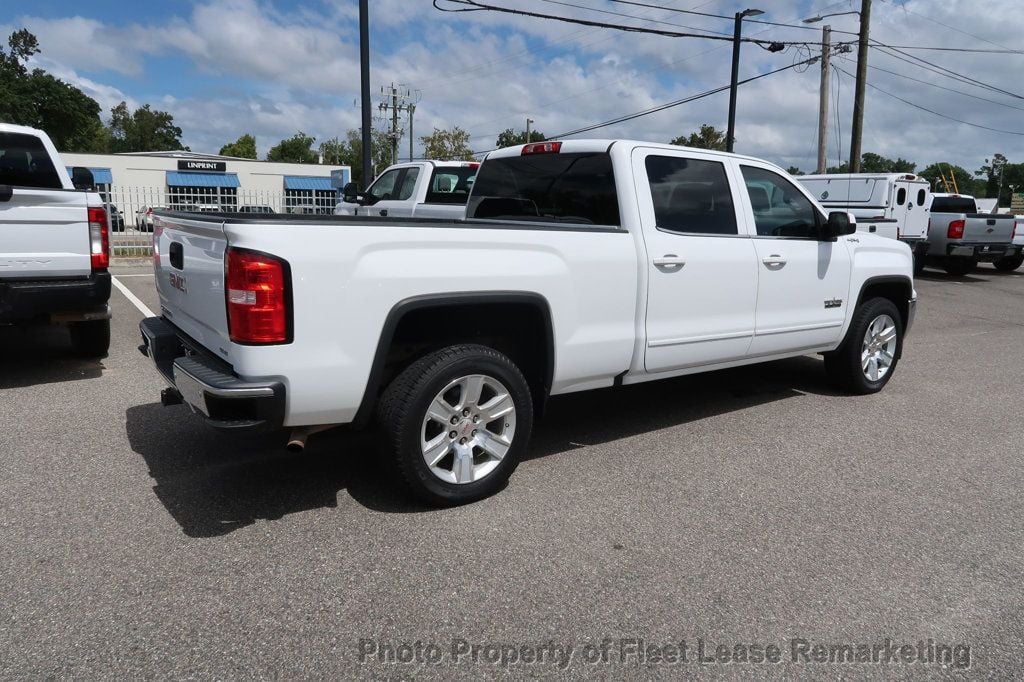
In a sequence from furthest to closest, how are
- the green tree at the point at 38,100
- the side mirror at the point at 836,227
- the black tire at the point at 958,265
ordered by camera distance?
the green tree at the point at 38,100
the black tire at the point at 958,265
the side mirror at the point at 836,227

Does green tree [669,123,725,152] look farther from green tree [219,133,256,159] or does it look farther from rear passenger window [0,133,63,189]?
green tree [219,133,256,159]

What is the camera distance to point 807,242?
539 centimetres

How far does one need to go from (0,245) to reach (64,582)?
3.42 meters

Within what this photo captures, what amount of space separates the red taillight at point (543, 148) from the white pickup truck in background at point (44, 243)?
3367 millimetres

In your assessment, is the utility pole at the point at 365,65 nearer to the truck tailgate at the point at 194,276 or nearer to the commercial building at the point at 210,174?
the truck tailgate at the point at 194,276

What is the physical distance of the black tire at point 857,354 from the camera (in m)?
5.97

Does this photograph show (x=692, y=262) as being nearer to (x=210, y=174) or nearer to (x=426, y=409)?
(x=426, y=409)

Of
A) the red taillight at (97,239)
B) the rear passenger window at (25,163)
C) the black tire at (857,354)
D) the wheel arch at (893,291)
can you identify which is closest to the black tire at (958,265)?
the wheel arch at (893,291)

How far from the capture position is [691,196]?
15.7 feet

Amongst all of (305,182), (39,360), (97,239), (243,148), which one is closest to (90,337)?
(39,360)

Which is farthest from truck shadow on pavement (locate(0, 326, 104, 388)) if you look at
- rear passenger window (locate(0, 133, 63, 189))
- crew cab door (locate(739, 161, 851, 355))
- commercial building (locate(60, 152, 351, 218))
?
commercial building (locate(60, 152, 351, 218))

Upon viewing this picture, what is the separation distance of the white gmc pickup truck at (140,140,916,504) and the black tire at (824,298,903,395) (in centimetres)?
30

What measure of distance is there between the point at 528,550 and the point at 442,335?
119 cm

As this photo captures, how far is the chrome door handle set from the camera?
438 cm
